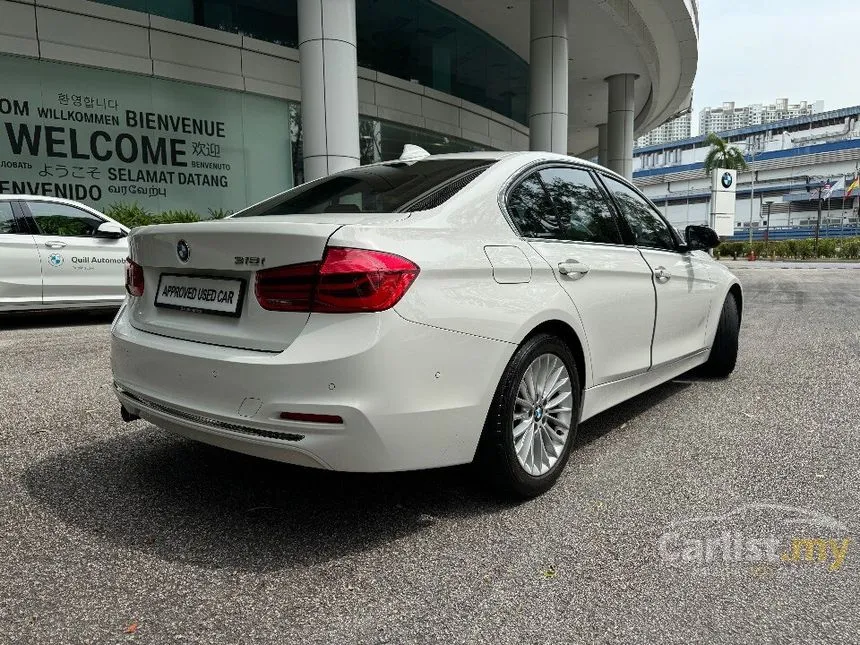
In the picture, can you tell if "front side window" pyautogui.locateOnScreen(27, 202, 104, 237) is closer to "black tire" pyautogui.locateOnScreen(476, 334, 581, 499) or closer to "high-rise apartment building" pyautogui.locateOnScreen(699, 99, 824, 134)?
"black tire" pyautogui.locateOnScreen(476, 334, 581, 499)

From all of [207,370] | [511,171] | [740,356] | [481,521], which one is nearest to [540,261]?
[511,171]

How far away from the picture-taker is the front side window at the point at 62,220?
26.5 ft

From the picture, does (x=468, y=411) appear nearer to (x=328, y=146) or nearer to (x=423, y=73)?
(x=328, y=146)

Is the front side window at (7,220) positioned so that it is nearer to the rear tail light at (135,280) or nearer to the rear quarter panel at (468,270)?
the rear tail light at (135,280)

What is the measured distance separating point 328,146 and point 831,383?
9.05 m

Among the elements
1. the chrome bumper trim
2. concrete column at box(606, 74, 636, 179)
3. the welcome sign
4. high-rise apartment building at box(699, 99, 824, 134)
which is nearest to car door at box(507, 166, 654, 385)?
the chrome bumper trim

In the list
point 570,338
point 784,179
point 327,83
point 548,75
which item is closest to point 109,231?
point 327,83

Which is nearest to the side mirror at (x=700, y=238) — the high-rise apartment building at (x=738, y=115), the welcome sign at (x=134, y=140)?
the welcome sign at (x=134, y=140)

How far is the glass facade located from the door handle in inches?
553

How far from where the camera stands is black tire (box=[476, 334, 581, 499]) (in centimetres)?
272

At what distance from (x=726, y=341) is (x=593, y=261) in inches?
97.0

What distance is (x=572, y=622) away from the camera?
6.84 feet

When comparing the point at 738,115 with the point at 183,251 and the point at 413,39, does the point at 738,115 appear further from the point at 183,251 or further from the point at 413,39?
the point at 183,251

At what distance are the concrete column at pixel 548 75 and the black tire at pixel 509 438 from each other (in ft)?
50.2
